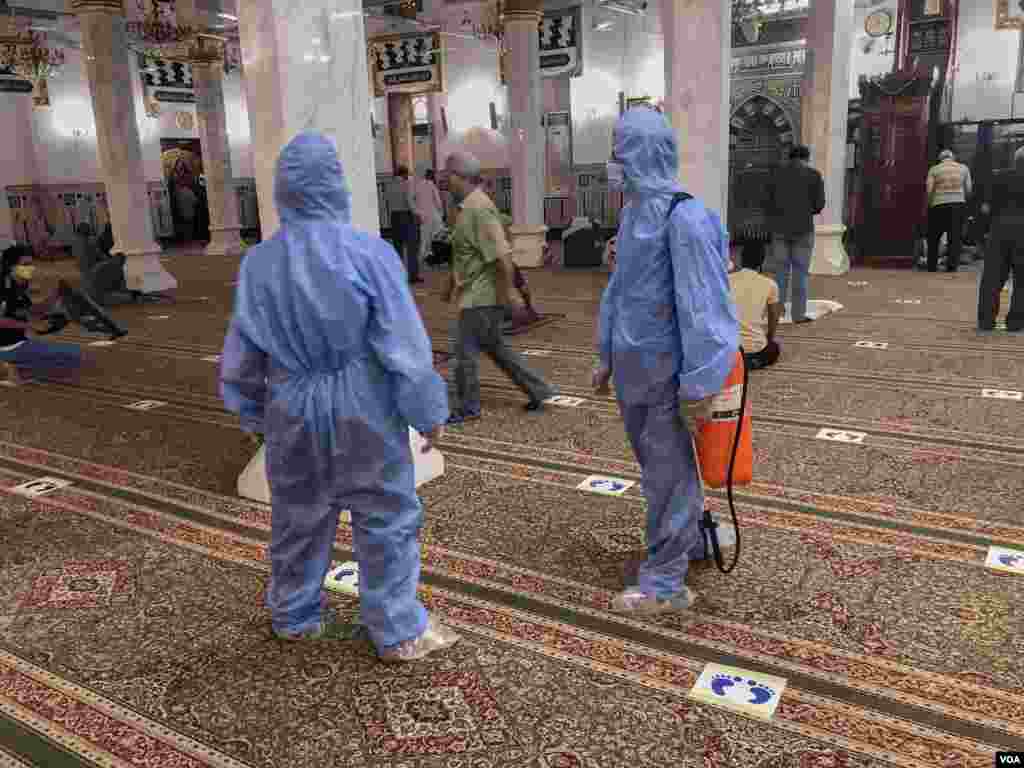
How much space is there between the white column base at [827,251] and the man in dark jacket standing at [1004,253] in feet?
10.9

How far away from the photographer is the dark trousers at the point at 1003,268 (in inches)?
232

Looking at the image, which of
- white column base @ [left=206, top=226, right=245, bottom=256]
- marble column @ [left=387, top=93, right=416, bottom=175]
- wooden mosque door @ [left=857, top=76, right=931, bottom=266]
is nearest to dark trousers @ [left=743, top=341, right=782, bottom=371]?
wooden mosque door @ [left=857, top=76, right=931, bottom=266]

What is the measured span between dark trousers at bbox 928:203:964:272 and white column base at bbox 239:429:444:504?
7415 millimetres

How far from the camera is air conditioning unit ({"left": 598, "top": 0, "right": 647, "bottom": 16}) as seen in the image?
1405cm

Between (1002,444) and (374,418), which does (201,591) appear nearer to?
(374,418)

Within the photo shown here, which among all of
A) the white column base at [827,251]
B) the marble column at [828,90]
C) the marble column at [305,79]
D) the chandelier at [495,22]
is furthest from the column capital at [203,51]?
the marble column at [305,79]

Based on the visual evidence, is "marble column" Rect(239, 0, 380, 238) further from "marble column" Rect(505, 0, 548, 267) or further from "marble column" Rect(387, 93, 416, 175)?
"marble column" Rect(387, 93, 416, 175)

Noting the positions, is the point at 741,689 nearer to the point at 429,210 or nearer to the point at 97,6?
the point at 97,6

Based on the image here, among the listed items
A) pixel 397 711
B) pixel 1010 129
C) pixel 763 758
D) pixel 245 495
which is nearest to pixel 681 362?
pixel 763 758

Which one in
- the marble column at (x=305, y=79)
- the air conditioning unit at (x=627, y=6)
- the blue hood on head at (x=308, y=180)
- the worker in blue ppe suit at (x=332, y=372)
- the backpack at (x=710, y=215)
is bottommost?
the worker in blue ppe suit at (x=332, y=372)

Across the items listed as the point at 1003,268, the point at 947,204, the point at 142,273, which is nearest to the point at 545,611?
the point at 1003,268

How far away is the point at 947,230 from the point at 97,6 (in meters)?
9.17

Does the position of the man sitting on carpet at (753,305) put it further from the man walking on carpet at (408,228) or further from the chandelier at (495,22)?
the chandelier at (495,22)

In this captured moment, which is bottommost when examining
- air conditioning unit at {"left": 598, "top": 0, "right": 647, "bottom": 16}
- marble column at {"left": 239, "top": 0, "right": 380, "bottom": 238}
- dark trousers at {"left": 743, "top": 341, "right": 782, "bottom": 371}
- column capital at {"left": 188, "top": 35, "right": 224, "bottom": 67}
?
dark trousers at {"left": 743, "top": 341, "right": 782, "bottom": 371}
